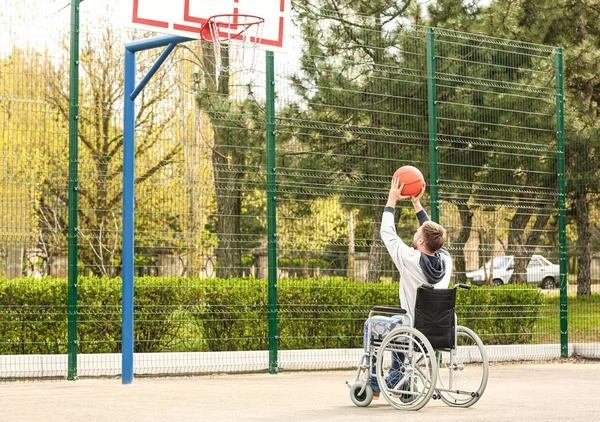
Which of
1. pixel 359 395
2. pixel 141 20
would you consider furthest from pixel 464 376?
pixel 141 20

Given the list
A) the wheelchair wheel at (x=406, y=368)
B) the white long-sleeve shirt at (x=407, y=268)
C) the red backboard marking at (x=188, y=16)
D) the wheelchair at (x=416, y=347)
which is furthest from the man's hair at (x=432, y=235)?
the red backboard marking at (x=188, y=16)

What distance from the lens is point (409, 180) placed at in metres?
8.12

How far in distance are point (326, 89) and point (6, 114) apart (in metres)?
4.12

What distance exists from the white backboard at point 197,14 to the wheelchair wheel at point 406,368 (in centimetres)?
399

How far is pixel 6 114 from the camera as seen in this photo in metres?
10.4

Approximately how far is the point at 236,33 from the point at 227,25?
154 millimetres

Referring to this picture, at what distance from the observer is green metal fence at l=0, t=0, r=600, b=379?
1050 cm

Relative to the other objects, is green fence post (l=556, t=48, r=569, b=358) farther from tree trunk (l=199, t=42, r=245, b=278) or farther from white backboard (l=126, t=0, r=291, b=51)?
white backboard (l=126, t=0, r=291, b=51)

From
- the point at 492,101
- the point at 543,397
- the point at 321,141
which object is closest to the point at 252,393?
the point at 543,397

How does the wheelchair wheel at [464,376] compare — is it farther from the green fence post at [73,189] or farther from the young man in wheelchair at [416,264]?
the green fence post at [73,189]

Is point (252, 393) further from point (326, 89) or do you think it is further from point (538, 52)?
point (538, 52)

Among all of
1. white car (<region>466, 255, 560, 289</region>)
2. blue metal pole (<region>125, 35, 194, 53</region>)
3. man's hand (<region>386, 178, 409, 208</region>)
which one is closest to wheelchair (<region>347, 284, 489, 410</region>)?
man's hand (<region>386, 178, 409, 208</region>)

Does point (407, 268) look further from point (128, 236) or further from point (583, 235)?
point (583, 235)

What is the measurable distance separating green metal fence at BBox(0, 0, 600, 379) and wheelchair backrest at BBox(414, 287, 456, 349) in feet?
13.3
